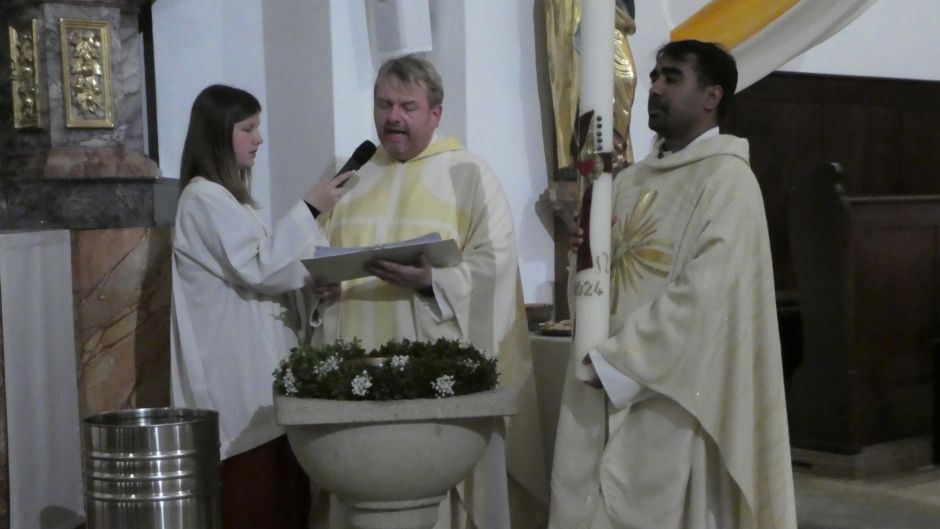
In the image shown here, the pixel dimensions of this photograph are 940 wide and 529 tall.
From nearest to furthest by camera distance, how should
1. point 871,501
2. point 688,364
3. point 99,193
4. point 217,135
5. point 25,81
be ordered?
point 688,364 < point 217,135 < point 99,193 < point 25,81 < point 871,501

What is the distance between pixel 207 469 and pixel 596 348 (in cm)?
129

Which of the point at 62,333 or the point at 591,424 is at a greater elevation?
the point at 62,333

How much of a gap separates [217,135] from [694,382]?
1753 mm

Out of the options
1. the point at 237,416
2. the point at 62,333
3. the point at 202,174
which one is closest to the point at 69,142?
the point at 62,333

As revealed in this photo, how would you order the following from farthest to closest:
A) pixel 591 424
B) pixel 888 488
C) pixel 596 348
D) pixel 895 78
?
pixel 895 78, pixel 888 488, pixel 591 424, pixel 596 348

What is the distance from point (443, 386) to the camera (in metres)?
3.33

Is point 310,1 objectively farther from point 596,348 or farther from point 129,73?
point 596,348

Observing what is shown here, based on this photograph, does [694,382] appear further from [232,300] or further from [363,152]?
[232,300]

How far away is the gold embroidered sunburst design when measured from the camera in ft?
11.3

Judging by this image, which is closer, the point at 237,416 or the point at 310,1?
the point at 237,416

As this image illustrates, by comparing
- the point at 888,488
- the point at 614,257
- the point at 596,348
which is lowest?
the point at 888,488

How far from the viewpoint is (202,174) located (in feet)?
13.5

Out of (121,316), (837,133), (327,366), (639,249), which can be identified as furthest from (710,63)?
(837,133)

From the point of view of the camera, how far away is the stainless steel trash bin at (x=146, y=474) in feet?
12.2
